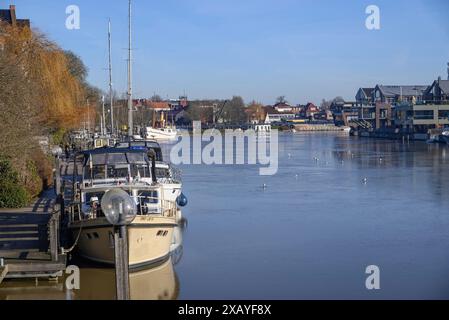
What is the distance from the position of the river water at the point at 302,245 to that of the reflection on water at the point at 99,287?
0.08 feet

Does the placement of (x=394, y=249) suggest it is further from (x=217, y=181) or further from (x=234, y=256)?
(x=217, y=181)

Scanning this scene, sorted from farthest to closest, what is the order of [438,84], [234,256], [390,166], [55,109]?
[438,84], [390,166], [55,109], [234,256]

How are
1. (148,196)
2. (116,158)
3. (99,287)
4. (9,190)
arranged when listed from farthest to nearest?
(9,190)
(116,158)
(148,196)
(99,287)

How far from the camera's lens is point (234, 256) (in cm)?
1794

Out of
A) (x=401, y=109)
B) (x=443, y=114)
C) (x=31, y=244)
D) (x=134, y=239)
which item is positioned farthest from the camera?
(x=401, y=109)

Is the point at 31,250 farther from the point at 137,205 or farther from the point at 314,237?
the point at 314,237

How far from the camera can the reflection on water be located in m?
14.3

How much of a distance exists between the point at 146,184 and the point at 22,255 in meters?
4.13

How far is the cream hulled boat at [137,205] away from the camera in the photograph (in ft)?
51.9

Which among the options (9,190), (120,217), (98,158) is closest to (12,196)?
(9,190)

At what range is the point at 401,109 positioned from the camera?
359 ft

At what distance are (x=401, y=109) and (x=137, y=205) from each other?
98.0 metres

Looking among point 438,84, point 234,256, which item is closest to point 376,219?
point 234,256

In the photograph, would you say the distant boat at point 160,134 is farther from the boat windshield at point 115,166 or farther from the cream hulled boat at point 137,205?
the cream hulled boat at point 137,205
